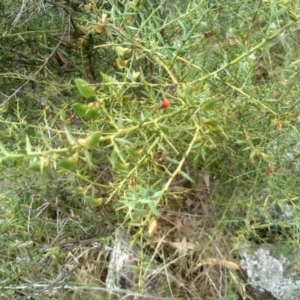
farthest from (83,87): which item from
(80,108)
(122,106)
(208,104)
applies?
(122,106)

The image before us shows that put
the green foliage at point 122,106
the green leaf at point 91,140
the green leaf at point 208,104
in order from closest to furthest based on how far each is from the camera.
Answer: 1. the green leaf at point 91,140
2. the green leaf at point 208,104
3. the green foliage at point 122,106

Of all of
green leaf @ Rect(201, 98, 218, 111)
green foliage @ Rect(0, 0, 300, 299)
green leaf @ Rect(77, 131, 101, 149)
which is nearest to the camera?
green leaf @ Rect(77, 131, 101, 149)

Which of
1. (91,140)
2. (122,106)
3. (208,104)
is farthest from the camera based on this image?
(122,106)

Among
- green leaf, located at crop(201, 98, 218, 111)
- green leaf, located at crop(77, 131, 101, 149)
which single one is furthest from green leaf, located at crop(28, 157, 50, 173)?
green leaf, located at crop(201, 98, 218, 111)

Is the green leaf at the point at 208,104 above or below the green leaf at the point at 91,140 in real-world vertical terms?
below

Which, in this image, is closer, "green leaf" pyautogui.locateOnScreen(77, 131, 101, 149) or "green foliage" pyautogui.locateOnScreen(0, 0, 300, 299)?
"green leaf" pyautogui.locateOnScreen(77, 131, 101, 149)

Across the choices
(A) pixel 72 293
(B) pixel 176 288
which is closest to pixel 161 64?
(B) pixel 176 288

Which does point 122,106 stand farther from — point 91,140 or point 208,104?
point 91,140

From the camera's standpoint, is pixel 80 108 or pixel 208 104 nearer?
pixel 80 108

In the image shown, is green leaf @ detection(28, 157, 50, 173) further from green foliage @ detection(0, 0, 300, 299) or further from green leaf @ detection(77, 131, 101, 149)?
green foliage @ detection(0, 0, 300, 299)

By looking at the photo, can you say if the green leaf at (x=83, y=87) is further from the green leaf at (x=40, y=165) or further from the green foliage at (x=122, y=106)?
the green foliage at (x=122, y=106)

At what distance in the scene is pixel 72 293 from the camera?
1.92m

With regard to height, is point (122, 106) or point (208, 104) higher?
point (208, 104)

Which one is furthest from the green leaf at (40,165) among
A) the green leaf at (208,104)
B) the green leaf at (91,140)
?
the green leaf at (208,104)
